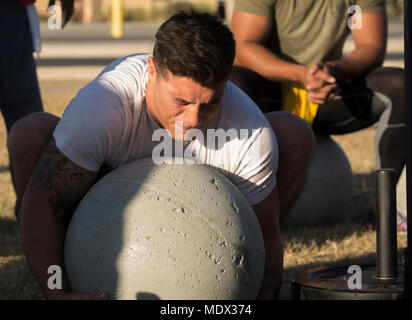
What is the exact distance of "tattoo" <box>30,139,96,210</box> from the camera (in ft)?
10.6

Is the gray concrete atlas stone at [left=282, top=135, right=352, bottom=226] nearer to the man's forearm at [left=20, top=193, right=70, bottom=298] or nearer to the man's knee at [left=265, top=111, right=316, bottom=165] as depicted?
the man's knee at [left=265, top=111, right=316, bottom=165]

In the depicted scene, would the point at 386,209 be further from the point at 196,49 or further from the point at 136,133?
the point at 136,133

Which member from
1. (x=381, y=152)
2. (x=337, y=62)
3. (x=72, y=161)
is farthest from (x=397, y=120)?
(x=72, y=161)

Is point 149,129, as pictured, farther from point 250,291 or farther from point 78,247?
point 250,291

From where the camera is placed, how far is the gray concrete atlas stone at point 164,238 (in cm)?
296

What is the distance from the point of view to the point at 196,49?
3.04m

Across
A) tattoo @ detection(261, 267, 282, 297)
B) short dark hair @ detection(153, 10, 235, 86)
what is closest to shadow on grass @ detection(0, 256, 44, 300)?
tattoo @ detection(261, 267, 282, 297)

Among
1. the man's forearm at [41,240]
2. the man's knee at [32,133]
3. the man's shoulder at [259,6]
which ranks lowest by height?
the man's forearm at [41,240]

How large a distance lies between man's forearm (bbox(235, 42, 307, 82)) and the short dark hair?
1.77 m

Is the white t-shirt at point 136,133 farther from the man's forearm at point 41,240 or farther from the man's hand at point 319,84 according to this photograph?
the man's hand at point 319,84

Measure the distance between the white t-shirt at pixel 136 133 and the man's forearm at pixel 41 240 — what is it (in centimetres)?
25

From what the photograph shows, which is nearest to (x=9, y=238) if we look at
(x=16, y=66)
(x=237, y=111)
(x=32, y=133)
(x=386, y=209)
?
(x=16, y=66)

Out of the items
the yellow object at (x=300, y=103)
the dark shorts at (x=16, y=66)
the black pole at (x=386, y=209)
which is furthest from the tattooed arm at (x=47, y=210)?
the yellow object at (x=300, y=103)

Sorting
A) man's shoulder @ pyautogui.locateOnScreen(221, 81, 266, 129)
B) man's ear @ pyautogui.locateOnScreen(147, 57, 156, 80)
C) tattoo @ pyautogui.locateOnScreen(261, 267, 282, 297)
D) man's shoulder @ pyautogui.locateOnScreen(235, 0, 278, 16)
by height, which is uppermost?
man's shoulder @ pyautogui.locateOnScreen(235, 0, 278, 16)
